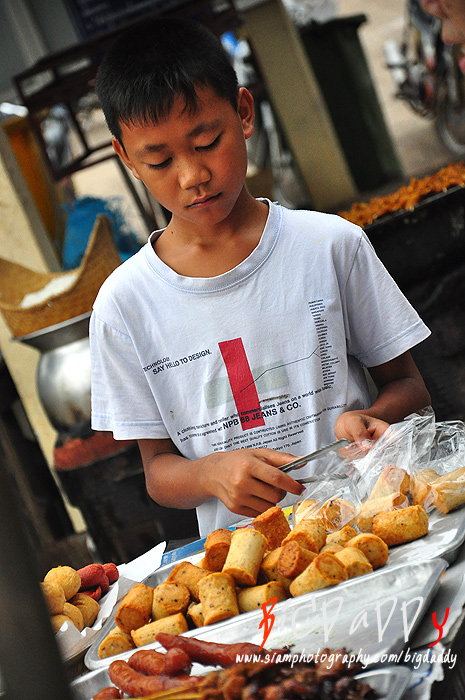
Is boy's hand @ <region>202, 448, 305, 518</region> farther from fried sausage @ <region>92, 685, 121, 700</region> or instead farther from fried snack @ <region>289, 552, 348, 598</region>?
fried sausage @ <region>92, 685, 121, 700</region>

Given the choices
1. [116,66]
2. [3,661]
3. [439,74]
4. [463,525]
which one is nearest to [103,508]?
[116,66]

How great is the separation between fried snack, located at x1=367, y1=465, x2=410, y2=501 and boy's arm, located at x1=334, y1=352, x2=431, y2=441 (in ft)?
0.50

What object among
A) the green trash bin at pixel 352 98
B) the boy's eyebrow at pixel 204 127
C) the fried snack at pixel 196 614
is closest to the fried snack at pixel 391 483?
the fried snack at pixel 196 614

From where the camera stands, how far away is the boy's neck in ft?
5.12

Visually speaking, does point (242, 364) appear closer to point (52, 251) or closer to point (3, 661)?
point (3, 661)

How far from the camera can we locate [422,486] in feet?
3.61

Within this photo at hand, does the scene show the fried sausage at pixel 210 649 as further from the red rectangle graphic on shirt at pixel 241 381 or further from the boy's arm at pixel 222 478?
the red rectangle graphic on shirt at pixel 241 381

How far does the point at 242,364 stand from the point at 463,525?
662mm

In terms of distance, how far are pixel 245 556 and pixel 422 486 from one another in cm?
30

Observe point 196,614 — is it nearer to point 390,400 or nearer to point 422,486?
point 422,486

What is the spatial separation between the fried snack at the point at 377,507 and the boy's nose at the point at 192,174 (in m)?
0.67

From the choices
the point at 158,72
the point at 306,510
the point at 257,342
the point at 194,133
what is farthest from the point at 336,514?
the point at 158,72

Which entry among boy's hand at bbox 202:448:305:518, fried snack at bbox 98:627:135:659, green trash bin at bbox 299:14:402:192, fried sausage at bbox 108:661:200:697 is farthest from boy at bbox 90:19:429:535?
green trash bin at bbox 299:14:402:192

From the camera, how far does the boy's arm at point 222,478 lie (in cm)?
121
